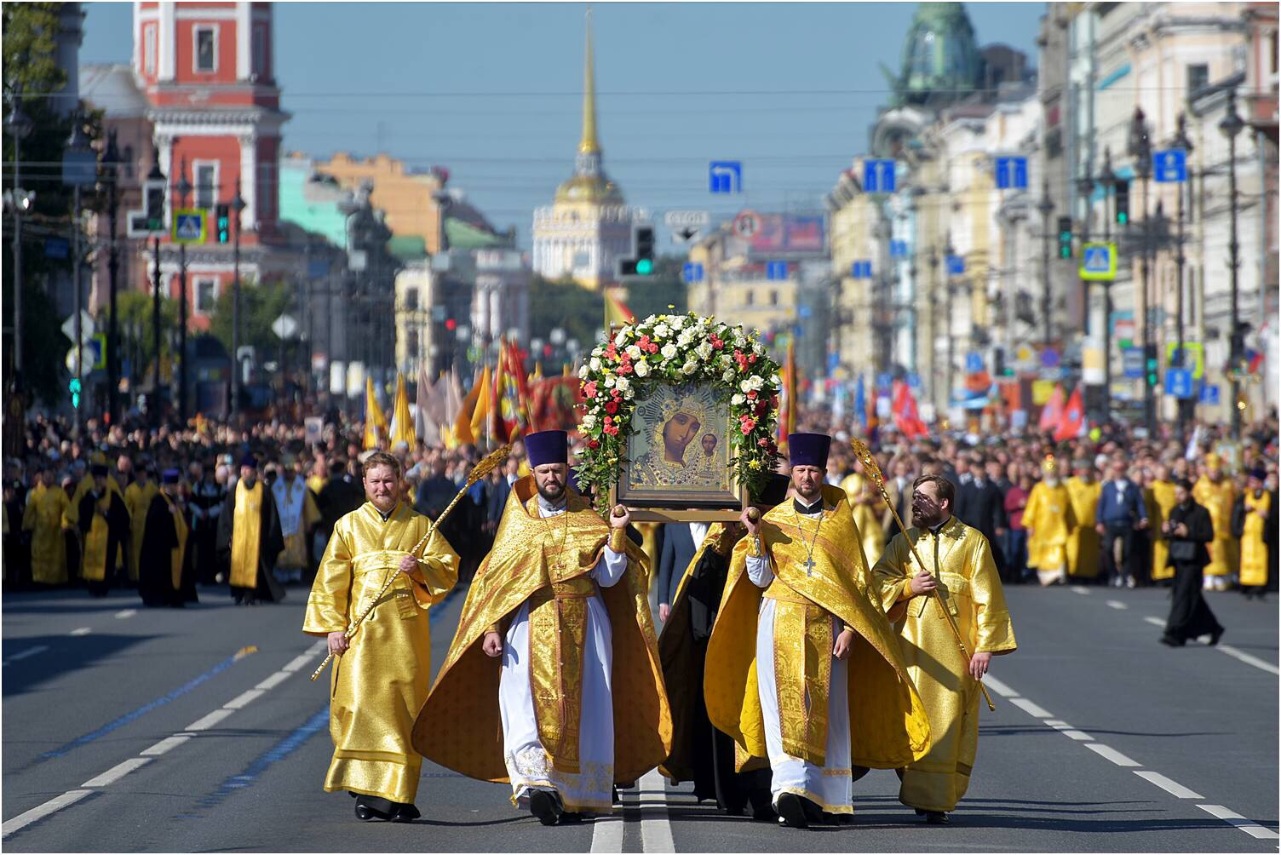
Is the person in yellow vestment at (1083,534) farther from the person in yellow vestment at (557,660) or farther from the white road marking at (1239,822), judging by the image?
the person in yellow vestment at (557,660)

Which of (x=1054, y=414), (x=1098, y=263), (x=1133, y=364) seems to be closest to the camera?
(x=1054, y=414)

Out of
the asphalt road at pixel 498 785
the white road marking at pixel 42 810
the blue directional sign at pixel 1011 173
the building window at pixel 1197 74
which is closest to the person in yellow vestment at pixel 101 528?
the asphalt road at pixel 498 785

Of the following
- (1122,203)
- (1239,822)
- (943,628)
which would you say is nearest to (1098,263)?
(1122,203)

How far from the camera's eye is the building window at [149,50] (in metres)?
110

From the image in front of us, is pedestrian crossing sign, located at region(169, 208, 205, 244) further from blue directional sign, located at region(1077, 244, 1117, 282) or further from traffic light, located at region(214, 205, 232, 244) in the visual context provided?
blue directional sign, located at region(1077, 244, 1117, 282)

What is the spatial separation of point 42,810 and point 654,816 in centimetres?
299

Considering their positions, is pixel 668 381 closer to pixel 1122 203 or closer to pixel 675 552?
pixel 675 552

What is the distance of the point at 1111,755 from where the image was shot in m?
15.3

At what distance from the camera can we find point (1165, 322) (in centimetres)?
7581

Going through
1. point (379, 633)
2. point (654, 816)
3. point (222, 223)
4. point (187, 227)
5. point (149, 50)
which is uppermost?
point (149, 50)

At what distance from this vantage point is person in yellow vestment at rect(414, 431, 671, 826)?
11.6 metres

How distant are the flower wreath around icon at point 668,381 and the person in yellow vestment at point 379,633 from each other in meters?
0.85

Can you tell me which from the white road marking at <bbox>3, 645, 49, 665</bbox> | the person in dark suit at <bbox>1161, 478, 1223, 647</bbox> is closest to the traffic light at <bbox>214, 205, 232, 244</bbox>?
the white road marking at <bbox>3, 645, 49, 665</bbox>

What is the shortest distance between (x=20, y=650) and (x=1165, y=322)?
56736 millimetres
